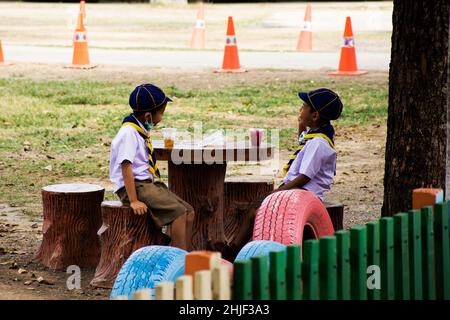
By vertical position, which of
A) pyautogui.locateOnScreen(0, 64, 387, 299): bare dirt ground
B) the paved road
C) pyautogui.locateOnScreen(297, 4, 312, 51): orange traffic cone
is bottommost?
pyautogui.locateOnScreen(0, 64, 387, 299): bare dirt ground

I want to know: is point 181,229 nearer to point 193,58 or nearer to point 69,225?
point 69,225

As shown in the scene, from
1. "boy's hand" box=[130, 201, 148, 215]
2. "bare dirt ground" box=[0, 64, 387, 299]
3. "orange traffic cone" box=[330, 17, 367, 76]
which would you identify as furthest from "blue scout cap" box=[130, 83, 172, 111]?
"orange traffic cone" box=[330, 17, 367, 76]

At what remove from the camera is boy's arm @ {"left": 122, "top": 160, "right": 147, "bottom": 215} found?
7.39 metres

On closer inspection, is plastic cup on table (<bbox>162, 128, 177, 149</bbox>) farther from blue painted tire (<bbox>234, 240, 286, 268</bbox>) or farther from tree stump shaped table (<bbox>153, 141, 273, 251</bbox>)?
blue painted tire (<bbox>234, 240, 286, 268</bbox>)

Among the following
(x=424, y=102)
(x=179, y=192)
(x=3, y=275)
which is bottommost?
(x=3, y=275)

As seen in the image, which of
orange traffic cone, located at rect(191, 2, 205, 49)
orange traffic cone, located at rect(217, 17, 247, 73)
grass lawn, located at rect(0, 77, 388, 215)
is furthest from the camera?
orange traffic cone, located at rect(191, 2, 205, 49)

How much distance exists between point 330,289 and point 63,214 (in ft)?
12.1

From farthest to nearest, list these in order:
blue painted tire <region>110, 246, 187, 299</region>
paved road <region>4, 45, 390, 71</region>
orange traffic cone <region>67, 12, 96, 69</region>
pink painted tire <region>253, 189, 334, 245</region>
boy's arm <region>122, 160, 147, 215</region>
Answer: paved road <region>4, 45, 390, 71</region> < orange traffic cone <region>67, 12, 96, 69</region> < boy's arm <region>122, 160, 147, 215</region> < pink painted tire <region>253, 189, 334, 245</region> < blue painted tire <region>110, 246, 187, 299</region>

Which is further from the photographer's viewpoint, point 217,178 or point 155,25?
point 155,25

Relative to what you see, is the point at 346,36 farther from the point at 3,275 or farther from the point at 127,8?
the point at 127,8

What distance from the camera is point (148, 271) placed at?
19.7 feet

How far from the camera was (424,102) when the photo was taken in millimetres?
7195

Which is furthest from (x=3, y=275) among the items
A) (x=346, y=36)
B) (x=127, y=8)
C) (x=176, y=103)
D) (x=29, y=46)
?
(x=127, y=8)

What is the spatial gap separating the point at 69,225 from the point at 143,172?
3.19 feet
